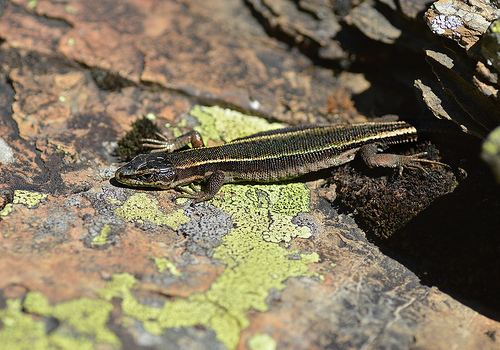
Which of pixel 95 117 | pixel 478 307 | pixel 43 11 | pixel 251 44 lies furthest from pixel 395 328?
pixel 43 11

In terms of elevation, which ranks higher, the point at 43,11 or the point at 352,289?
the point at 352,289

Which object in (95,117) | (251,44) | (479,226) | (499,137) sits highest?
(499,137)

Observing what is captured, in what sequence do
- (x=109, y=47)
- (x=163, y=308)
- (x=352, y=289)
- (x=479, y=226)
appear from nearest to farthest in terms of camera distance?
(x=163, y=308) < (x=352, y=289) < (x=479, y=226) < (x=109, y=47)

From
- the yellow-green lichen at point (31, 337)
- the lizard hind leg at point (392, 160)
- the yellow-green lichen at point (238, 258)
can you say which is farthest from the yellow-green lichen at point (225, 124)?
the yellow-green lichen at point (31, 337)

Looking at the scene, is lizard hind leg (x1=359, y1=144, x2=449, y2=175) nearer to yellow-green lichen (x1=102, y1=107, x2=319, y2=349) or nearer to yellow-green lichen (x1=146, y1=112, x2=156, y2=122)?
yellow-green lichen (x1=102, y1=107, x2=319, y2=349)

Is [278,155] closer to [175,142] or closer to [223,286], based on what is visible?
[175,142]

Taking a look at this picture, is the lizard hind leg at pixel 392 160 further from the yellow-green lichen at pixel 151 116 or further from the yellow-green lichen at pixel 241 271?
the yellow-green lichen at pixel 151 116

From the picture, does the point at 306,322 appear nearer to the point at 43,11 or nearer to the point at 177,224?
the point at 177,224
